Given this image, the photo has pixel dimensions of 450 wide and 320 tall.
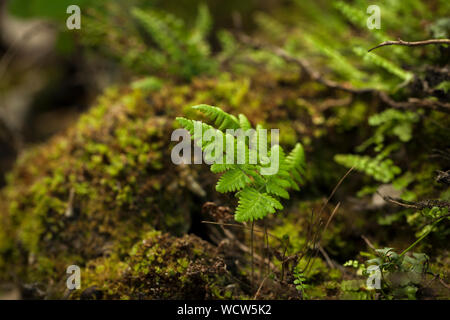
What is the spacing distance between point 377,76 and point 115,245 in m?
2.63

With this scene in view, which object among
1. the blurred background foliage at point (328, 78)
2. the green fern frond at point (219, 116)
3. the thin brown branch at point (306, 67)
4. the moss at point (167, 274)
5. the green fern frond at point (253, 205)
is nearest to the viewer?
the green fern frond at point (253, 205)

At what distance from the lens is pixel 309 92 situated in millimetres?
3227

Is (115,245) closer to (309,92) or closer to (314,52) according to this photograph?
(309,92)

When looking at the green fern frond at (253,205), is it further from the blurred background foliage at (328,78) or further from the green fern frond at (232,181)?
the blurred background foliage at (328,78)

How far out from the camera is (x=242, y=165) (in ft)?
6.03

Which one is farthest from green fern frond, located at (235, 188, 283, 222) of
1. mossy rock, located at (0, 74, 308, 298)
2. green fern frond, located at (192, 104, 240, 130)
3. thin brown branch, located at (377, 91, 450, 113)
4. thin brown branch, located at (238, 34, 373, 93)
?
thin brown branch, located at (238, 34, 373, 93)

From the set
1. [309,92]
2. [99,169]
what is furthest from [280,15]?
[99,169]

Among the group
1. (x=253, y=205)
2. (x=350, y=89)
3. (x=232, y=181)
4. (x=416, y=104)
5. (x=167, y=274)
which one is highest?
(x=350, y=89)

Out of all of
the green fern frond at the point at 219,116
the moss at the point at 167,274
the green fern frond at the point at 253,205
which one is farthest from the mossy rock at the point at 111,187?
the green fern frond at the point at 253,205

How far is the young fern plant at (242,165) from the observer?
5.67 ft

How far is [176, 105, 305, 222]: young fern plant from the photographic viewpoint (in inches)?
68.1

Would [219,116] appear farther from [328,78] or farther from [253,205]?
[328,78]

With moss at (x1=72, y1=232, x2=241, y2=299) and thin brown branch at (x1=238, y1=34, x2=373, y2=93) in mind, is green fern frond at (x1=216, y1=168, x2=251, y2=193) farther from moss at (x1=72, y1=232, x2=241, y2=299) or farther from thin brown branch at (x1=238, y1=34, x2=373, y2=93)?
thin brown branch at (x1=238, y1=34, x2=373, y2=93)

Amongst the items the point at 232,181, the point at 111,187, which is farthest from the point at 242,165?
the point at 111,187
